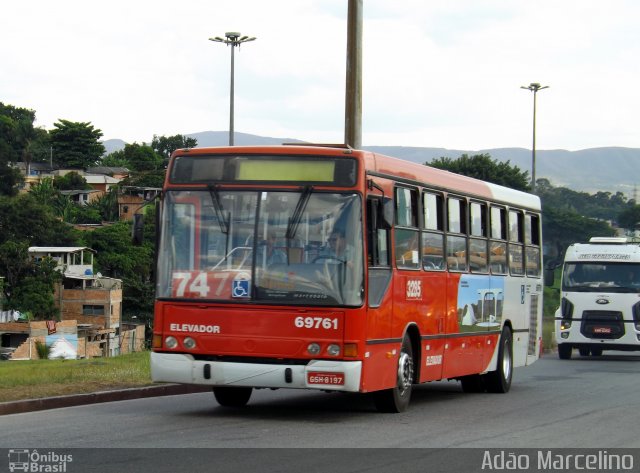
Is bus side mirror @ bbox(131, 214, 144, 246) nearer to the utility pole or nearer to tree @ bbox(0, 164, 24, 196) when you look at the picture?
the utility pole

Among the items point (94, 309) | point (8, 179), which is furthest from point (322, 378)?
point (8, 179)

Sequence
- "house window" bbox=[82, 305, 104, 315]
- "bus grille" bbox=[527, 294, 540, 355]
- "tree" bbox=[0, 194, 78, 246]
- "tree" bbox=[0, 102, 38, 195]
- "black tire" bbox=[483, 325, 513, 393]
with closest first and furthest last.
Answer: "black tire" bbox=[483, 325, 513, 393], "bus grille" bbox=[527, 294, 540, 355], "house window" bbox=[82, 305, 104, 315], "tree" bbox=[0, 194, 78, 246], "tree" bbox=[0, 102, 38, 195]

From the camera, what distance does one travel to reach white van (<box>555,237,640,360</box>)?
1272 inches

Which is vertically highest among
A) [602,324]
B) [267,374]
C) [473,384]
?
[267,374]

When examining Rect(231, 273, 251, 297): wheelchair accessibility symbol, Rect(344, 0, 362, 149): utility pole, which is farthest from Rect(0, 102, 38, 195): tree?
Rect(231, 273, 251, 297): wheelchair accessibility symbol

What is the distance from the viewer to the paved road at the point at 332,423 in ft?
38.6

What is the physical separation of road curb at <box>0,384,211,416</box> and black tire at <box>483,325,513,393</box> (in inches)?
180

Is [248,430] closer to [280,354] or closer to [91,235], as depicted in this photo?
[280,354]

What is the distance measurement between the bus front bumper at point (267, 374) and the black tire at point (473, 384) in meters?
6.76

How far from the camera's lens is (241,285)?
1345cm

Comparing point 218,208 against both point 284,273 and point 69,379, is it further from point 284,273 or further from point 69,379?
point 69,379

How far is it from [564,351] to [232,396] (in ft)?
63.9
